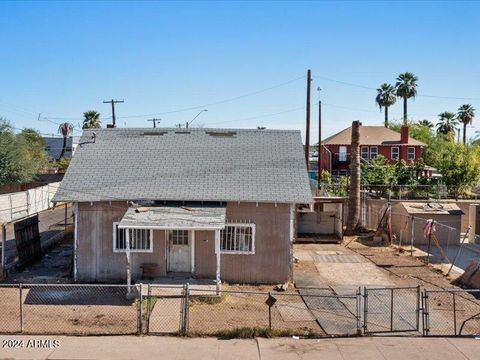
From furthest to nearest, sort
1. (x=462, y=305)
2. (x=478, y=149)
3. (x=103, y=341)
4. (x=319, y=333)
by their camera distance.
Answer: (x=478, y=149) < (x=462, y=305) < (x=319, y=333) < (x=103, y=341)

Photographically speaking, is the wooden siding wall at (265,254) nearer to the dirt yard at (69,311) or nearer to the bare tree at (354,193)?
the dirt yard at (69,311)

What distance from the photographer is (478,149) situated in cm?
4894

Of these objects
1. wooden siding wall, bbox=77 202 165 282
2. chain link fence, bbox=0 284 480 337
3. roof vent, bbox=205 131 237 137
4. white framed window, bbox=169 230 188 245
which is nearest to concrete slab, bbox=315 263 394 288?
chain link fence, bbox=0 284 480 337

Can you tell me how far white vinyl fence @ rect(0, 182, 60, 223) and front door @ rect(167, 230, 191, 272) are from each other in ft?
52.1

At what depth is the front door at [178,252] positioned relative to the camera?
60.2 feet

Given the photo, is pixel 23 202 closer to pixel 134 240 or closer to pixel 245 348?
pixel 134 240

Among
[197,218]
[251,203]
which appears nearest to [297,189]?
[251,203]

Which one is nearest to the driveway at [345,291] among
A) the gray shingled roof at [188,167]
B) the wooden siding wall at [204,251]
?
the wooden siding wall at [204,251]

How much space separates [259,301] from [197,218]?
349 cm

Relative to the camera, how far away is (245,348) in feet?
38.9

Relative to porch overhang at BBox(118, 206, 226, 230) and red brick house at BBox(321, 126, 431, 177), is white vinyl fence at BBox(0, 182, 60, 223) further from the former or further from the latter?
red brick house at BBox(321, 126, 431, 177)

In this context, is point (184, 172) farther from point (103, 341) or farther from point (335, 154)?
point (335, 154)

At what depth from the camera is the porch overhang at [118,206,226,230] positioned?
54.3 feet

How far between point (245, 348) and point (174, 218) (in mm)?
6349
